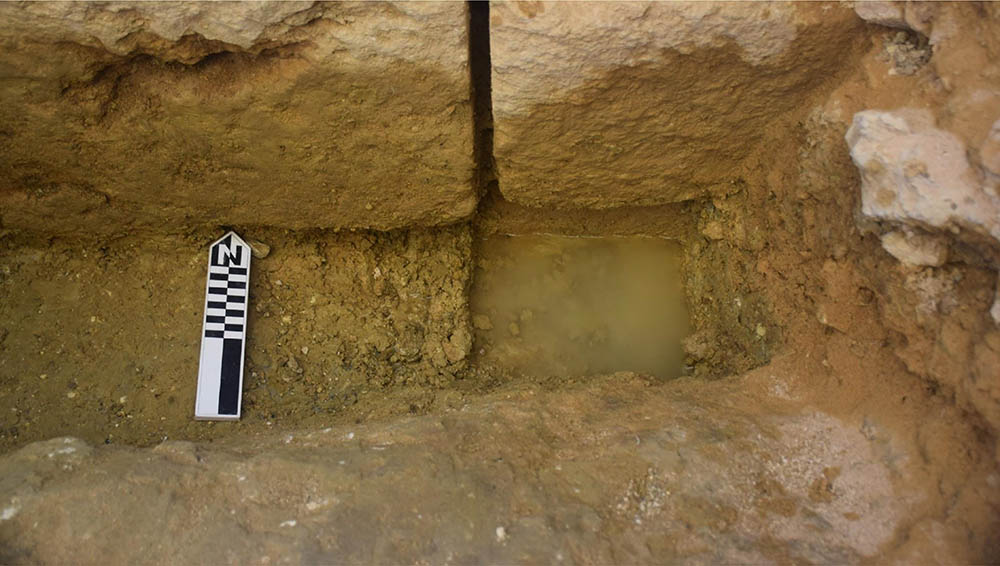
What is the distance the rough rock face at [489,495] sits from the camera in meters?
1.59

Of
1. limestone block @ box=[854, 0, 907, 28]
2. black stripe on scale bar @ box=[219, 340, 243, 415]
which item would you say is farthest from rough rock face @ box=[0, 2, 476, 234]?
limestone block @ box=[854, 0, 907, 28]

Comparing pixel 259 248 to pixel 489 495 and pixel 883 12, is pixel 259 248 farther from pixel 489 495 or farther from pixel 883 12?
pixel 883 12

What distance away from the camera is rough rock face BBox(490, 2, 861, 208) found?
5.96 ft

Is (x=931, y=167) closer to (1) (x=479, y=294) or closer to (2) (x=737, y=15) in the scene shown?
(2) (x=737, y=15)

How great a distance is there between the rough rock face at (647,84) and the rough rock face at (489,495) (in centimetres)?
79

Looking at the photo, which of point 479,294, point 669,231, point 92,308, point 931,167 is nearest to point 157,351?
point 92,308

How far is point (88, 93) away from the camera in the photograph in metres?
2.02

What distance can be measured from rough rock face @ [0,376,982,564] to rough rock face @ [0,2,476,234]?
0.80m

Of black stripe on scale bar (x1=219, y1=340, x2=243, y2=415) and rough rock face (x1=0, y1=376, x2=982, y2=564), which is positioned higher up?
black stripe on scale bar (x1=219, y1=340, x2=243, y2=415)

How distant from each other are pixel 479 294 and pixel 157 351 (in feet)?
3.67

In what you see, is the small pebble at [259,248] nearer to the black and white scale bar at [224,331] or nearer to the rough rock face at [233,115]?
the black and white scale bar at [224,331]

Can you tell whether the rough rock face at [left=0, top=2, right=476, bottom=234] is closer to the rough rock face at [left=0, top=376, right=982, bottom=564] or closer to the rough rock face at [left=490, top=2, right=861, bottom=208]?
the rough rock face at [left=490, top=2, right=861, bottom=208]

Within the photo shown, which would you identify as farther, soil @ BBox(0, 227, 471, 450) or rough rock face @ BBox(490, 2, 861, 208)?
soil @ BBox(0, 227, 471, 450)

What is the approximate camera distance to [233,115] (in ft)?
6.78
